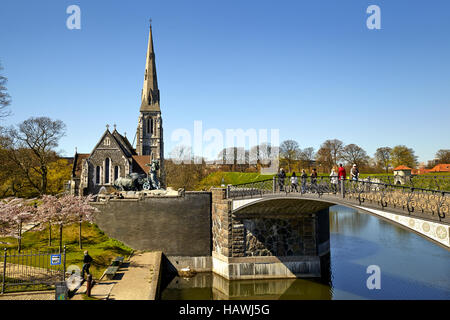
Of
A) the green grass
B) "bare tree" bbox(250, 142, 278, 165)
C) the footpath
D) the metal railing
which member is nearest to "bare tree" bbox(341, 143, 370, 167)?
"bare tree" bbox(250, 142, 278, 165)

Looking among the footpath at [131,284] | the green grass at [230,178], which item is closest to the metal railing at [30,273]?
the footpath at [131,284]

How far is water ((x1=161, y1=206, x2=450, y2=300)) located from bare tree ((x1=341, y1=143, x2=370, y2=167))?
138ft

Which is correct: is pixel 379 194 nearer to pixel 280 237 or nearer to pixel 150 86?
pixel 280 237

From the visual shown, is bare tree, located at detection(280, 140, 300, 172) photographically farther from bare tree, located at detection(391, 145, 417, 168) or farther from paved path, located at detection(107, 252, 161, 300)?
paved path, located at detection(107, 252, 161, 300)

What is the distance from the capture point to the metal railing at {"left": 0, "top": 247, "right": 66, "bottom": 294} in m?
14.5

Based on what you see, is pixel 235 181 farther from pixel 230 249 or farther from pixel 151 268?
pixel 151 268

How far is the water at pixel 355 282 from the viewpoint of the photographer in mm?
19844

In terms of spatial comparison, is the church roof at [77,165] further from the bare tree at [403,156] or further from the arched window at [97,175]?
the bare tree at [403,156]

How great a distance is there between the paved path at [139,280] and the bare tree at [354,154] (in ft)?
190

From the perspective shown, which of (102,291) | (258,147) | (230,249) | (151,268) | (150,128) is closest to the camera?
(102,291)

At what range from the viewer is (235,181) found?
5556 cm

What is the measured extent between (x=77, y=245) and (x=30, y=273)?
7519 millimetres

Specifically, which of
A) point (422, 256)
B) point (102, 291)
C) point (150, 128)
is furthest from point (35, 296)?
point (150, 128)

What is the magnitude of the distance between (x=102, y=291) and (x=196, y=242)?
1124 cm
